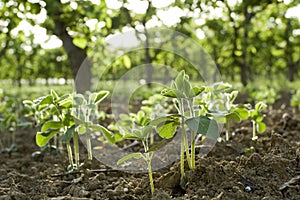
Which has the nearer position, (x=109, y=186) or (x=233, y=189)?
(x=233, y=189)

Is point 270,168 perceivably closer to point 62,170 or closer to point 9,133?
point 62,170

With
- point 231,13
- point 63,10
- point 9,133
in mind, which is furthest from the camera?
point 231,13

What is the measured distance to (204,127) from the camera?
6.73ft

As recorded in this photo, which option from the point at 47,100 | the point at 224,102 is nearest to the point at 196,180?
the point at 47,100

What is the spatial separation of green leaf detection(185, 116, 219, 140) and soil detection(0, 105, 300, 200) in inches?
10.2

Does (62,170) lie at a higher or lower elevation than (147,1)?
lower

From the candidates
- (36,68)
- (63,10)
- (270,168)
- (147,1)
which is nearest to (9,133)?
(63,10)

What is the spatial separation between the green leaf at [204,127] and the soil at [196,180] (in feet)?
0.85

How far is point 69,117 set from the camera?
2787 millimetres

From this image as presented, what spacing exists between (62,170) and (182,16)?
3769mm

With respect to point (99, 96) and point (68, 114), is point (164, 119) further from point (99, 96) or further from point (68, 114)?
point (68, 114)

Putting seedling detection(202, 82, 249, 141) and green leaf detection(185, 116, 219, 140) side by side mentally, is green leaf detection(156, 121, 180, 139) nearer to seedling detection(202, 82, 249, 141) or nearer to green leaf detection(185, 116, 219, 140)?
green leaf detection(185, 116, 219, 140)

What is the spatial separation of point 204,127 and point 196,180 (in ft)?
Result: 1.06

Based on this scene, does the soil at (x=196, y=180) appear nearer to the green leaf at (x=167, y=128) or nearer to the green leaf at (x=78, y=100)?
the green leaf at (x=167, y=128)
